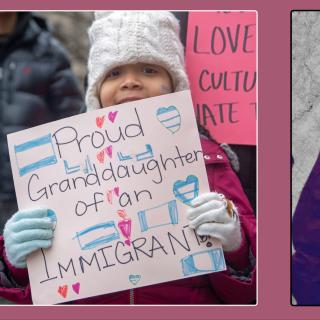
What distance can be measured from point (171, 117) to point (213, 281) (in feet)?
1.34

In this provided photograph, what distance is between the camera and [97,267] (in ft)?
5.39

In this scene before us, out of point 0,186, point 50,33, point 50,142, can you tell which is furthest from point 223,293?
point 50,33

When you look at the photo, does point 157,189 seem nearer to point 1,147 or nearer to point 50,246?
point 50,246

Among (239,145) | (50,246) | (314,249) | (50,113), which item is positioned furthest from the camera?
(50,113)

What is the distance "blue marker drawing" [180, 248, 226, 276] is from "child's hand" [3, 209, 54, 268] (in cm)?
32

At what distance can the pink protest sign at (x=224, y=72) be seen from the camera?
6.49ft

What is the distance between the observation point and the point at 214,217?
160 cm

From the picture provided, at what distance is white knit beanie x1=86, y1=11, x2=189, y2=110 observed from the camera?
1748 millimetres

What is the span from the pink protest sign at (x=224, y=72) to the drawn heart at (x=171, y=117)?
0.36m

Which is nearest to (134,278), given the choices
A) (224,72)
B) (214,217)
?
(214,217)

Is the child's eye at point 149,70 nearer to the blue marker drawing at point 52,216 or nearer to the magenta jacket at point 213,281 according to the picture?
the magenta jacket at point 213,281

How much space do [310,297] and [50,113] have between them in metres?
0.93

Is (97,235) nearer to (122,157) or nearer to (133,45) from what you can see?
(122,157)

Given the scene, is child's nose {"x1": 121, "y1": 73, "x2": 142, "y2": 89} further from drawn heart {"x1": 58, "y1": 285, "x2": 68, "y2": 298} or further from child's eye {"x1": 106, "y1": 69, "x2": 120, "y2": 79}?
drawn heart {"x1": 58, "y1": 285, "x2": 68, "y2": 298}
